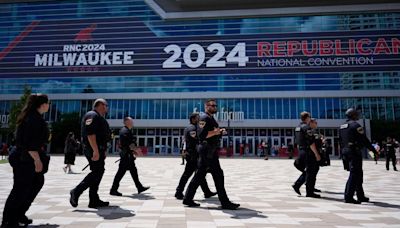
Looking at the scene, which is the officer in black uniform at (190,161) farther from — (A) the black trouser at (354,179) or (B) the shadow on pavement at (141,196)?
(A) the black trouser at (354,179)

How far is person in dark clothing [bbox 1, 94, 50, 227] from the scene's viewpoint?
367 centimetres

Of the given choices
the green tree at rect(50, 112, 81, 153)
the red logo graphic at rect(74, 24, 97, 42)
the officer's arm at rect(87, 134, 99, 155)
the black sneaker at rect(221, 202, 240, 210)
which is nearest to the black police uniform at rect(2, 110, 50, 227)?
the officer's arm at rect(87, 134, 99, 155)

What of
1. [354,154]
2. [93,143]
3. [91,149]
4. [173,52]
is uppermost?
[173,52]

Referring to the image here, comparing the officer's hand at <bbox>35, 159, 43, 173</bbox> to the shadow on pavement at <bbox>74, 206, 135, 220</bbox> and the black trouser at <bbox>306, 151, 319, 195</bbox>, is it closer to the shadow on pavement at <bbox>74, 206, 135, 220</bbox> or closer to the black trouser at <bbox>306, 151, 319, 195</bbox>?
the shadow on pavement at <bbox>74, 206, 135, 220</bbox>

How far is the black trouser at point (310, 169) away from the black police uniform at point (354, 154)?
2.17ft

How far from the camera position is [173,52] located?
43.2 meters

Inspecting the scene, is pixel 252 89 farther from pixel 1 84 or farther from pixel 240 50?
pixel 1 84

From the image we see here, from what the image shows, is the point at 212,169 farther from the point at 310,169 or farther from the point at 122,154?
the point at 310,169

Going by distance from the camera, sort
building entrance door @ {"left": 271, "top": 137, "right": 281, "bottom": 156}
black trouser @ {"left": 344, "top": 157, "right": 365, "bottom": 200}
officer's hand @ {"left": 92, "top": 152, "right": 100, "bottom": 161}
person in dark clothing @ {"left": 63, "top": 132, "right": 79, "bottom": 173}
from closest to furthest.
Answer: officer's hand @ {"left": 92, "top": 152, "right": 100, "bottom": 161}, black trouser @ {"left": 344, "top": 157, "right": 365, "bottom": 200}, person in dark clothing @ {"left": 63, "top": 132, "right": 79, "bottom": 173}, building entrance door @ {"left": 271, "top": 137, "right": 281, "bottom": 156}

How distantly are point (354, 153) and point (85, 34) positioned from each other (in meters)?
47.8

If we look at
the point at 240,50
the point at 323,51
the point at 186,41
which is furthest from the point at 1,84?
the point at 323,51

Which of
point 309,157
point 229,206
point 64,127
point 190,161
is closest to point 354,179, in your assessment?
point 309,157

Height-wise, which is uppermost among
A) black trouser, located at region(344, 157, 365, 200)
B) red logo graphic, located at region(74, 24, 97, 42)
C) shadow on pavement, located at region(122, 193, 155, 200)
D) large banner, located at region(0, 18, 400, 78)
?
red logo graphic, located at region(74, 24, 97, 42)

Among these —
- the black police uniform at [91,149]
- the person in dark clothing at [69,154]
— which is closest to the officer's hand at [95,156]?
the black police uniform at [91,149]
